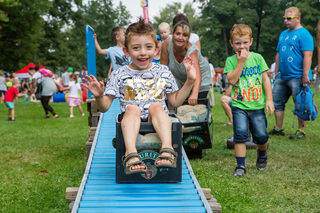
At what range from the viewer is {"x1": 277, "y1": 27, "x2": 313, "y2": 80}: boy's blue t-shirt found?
22.9ft

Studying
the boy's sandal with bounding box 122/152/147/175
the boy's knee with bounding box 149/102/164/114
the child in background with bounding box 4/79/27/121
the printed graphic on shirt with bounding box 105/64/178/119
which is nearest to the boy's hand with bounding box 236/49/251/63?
the printed graphic on shirt with bounding box 105/64/178/119

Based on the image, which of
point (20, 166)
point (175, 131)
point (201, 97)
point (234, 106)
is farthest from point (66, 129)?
point (175, 131)

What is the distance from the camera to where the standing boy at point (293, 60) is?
274 inches

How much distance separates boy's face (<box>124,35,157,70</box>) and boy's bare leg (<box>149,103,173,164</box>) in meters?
0.54

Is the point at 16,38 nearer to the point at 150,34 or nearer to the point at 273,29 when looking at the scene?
the point at 150,34

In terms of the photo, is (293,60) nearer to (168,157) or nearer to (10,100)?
(168,157)

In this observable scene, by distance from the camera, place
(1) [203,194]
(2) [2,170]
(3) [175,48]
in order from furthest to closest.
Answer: (2) [2,170] < (3) [175,48] < (1) [203,194]

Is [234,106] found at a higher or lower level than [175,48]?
lower

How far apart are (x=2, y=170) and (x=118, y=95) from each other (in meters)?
2.77

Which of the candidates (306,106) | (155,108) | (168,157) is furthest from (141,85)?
(306,106)

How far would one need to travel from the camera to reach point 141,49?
152 inches

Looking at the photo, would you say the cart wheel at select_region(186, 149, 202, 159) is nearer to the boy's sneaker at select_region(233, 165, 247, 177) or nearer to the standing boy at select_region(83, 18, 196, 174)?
the boy's sneaker at select_region(233, 165, 247, 177)

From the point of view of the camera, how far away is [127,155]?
3.38 m

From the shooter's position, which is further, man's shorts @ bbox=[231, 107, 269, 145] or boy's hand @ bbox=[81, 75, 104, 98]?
man's shorts @ bbox=[231, 107, 269, 145]
